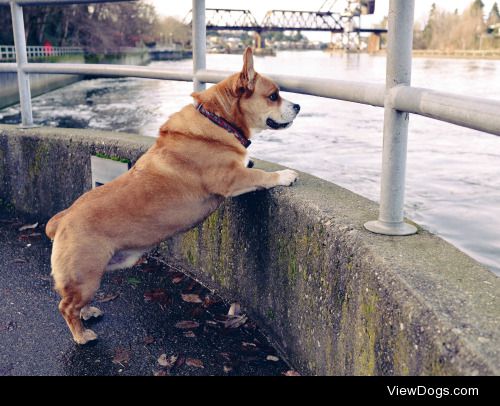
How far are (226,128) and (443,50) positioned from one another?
84048 mm

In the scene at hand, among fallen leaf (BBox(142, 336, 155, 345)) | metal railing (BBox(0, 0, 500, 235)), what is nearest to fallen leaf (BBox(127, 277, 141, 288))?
fallen leaf (BBox(142, 336, 155, 345))

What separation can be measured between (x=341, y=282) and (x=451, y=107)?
0.80 meters

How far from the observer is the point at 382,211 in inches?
92.5

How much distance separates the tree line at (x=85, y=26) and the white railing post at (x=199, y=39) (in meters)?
40.6

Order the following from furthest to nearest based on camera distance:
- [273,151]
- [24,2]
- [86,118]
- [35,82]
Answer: [35,82] → [86,118] → [273,151] → [24,2]

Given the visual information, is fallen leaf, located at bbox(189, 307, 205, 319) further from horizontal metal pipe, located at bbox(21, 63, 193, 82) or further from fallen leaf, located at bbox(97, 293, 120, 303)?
horizontal metal pipe, located at bbox(21, 63, 193, 82)

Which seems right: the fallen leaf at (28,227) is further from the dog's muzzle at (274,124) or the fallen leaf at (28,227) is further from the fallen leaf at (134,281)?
the dog's muzzle at (274,124)

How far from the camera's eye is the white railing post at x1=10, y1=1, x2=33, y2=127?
4.91 meters

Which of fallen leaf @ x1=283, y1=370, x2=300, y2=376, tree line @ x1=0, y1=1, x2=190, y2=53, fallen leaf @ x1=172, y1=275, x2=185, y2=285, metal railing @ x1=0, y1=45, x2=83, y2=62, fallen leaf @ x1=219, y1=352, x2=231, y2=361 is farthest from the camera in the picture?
tree line @ x1=0, y1=1, x2=190, y2=53

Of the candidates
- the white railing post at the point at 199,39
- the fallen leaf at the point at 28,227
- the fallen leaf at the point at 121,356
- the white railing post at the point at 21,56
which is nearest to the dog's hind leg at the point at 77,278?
the fallen leaf at the point at 121,356

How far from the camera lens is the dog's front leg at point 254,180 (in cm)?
310
